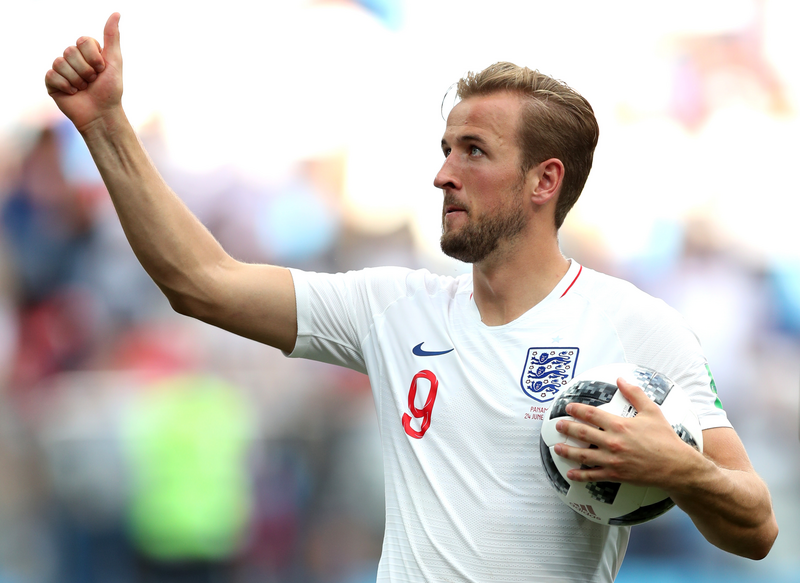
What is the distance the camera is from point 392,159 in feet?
28.9

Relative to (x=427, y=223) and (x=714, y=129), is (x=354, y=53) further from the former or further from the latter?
(x=714, y=129)

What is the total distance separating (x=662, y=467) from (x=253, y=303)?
1.45 meters

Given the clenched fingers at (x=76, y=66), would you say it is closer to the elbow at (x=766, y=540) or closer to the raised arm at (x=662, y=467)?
the raised arm at (x=662, y=467)

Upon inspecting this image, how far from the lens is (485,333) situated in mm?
2949

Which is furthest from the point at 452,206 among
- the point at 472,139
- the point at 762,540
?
the point at 762,540

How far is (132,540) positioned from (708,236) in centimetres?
599

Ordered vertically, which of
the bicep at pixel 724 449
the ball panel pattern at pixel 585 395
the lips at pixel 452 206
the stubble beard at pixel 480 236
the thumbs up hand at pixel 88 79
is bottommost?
the bicep at pixel 724 449

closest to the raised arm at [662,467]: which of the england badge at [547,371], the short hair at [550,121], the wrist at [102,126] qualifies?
the england badge at [547,371]

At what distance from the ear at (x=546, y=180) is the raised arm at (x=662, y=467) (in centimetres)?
103

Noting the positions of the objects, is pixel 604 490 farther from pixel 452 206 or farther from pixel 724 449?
pixel 452 206

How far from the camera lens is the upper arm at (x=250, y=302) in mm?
2846

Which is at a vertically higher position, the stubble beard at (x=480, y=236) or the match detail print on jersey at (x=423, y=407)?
the stubble beard at (x=480, y=236)

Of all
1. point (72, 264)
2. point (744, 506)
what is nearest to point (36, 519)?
point (72, 264)

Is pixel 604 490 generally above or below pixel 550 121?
below
